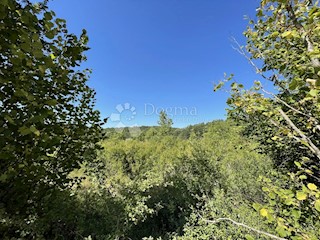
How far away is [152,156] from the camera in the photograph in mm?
18438

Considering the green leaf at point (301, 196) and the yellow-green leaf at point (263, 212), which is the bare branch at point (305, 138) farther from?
the yellow-green leaf at point (263, 212)

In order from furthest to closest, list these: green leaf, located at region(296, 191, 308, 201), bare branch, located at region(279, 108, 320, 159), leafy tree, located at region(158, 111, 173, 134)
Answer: leafy tree, located at region(158, 111, 173, 134) < bare branch, located at region(279, 108, 320, 159) < green leaf, located at region(296, 191, 308, 201)

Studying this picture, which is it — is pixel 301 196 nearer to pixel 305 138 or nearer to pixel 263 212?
pixel 263 212

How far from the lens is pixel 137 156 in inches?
738

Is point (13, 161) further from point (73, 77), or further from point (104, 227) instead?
point (104, 227)

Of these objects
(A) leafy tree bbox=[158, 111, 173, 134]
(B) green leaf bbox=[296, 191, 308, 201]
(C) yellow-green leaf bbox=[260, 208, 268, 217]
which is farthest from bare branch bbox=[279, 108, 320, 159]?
(A) leafy tree bbox=[158, 111, 173, 134]

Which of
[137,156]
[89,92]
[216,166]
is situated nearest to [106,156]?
[137,156]

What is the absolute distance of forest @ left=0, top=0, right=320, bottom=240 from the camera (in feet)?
4.83

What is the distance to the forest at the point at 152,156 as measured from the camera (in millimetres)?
1471

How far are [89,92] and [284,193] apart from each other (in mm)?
3960

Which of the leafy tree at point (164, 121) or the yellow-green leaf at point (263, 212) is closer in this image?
the yellow-green leaf at point (263, 212)

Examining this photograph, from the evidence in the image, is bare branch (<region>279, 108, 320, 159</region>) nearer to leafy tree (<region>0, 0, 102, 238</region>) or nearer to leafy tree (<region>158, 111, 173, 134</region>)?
leafy tree (<region>0, 0, 102, 238</region>)

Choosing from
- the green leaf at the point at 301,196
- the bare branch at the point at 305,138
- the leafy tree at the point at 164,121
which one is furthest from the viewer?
the leafy tree at the point at 164,121

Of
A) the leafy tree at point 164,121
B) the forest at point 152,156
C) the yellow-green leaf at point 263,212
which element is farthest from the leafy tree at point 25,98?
the leafy tree at point 164,121
